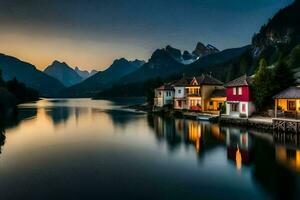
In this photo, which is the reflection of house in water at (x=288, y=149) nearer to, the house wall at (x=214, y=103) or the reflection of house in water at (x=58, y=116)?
the house wall at (x=214, y=103)

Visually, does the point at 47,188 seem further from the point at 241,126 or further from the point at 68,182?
the point at 241,126

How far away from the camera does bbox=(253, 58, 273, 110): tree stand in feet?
165

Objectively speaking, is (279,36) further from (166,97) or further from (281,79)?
(281,79)

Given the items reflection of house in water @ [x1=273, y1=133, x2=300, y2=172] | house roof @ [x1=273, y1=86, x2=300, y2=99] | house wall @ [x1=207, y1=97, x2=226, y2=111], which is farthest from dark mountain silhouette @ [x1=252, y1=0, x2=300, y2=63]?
reflection of house in water @ [x1=273, y1=133, x2=300, y2=172]

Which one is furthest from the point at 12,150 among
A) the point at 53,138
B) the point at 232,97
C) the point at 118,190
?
the point at 232,97

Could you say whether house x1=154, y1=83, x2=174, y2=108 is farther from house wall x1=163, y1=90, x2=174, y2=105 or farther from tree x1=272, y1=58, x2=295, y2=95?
tree x1=272, y1=58, x2=295, y2=95

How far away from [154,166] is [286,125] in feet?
82.2

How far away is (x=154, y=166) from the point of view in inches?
1053

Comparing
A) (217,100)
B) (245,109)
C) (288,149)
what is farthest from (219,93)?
(288,149)

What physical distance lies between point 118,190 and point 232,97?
4099 cm

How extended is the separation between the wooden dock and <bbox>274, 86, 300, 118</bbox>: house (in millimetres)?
1634

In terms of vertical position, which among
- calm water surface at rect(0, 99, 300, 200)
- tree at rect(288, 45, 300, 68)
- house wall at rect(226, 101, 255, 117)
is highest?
tree at rect(288, 45, 300, 68)

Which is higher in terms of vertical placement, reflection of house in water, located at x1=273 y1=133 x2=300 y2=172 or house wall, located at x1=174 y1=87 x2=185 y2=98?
house wall, located at x1=174 y1=87 x2=185 y2=98

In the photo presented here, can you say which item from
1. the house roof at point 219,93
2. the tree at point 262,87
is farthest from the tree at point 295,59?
the tree at point 262,87
